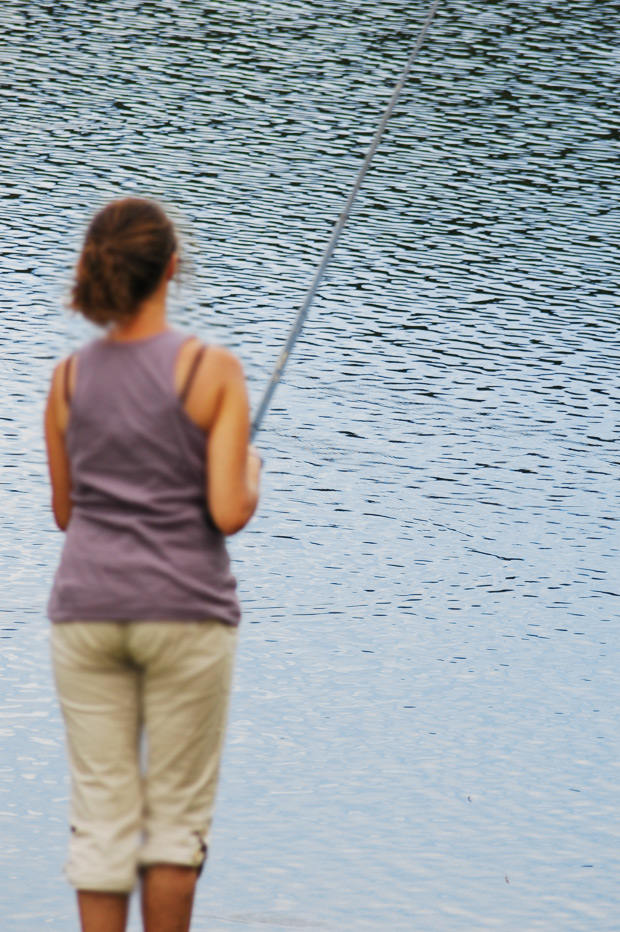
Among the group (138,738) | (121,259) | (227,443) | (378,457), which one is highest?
(121,259)

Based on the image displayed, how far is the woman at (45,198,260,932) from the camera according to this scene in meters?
2.60

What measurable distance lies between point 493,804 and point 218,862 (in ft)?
2.42

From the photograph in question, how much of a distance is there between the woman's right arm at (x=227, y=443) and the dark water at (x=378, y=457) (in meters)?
0.38

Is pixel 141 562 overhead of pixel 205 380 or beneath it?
beneath

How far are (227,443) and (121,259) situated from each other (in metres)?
0.32

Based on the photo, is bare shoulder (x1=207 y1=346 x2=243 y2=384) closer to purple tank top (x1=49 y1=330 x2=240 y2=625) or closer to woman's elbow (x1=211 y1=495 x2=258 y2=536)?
A: purple tank top (x1=49 y1=330 x2=240 y2=625)

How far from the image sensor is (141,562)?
103 inches

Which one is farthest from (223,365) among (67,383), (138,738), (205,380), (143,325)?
(138,738)

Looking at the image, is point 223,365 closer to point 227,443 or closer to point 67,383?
point 227,443

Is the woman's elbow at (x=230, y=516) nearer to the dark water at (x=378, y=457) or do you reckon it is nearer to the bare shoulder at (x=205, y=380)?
the bare shoulder at (x=205, y=380)

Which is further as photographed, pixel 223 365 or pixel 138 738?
pixel 138 738

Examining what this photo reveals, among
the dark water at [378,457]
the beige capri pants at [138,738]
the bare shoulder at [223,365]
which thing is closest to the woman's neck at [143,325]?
the bare shoulder at [223,365]

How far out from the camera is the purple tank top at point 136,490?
2.59 meters

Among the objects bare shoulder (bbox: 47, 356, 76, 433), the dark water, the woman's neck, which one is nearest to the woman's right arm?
the woman's neck
